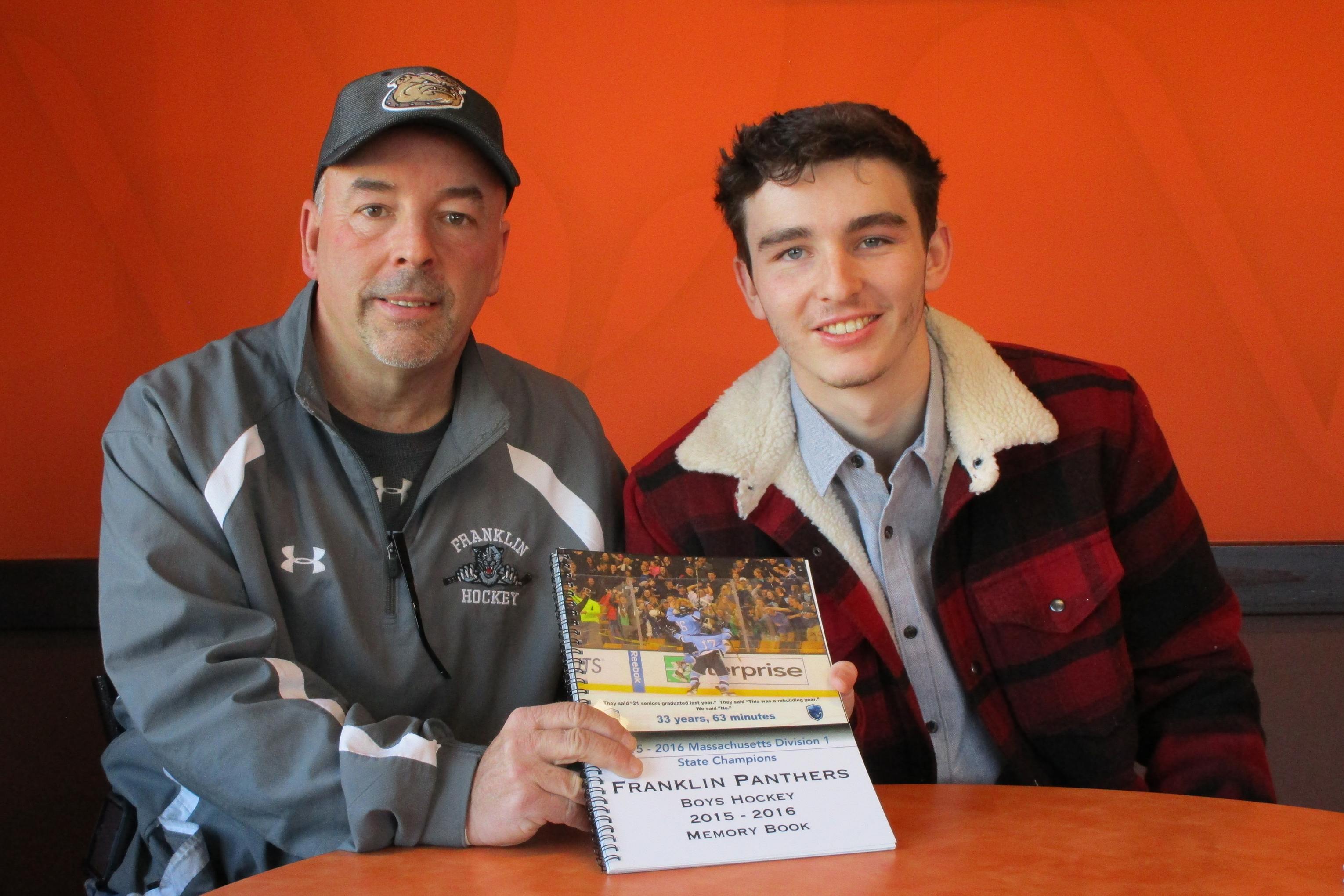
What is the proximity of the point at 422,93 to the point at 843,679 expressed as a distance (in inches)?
44.7

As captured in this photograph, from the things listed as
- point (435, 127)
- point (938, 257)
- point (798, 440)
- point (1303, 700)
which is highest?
point (435, 127)

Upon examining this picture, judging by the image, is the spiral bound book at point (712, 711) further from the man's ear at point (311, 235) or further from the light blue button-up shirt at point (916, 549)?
the man's ear at point (311, 235)

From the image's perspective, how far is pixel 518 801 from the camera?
126 cm

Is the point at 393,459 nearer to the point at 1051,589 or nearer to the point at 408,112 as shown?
the point at 408,112

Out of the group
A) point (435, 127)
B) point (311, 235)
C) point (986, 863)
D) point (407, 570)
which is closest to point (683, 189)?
point (435, 127)

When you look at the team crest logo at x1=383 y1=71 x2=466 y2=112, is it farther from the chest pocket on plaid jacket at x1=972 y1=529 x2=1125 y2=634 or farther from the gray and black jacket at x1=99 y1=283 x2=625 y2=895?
the chest pocket on plaid jacket at x1=972 y1=529 x2=1125 y2=634

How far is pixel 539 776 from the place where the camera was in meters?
1.26

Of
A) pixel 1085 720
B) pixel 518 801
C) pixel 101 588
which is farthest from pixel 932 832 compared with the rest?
pixel 101 588

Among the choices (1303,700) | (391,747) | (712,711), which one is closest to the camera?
(712,711)

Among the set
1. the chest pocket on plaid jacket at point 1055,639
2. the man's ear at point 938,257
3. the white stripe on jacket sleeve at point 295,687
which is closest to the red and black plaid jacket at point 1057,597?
the chest pocket on plaid jacket at point 1055,639

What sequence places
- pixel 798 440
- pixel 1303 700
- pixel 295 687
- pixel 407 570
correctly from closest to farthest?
1. pixel 295 687
2. pixel 407 570
3. pixel 798 440
4. pixel 1303 700

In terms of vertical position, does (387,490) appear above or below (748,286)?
below

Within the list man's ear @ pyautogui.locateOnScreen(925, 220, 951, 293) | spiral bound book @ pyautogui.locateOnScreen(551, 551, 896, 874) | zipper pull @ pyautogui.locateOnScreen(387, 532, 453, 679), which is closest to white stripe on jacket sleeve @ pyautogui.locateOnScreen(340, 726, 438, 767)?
spiral bound book @ pyautogui.locateOnScreen(551, 551, 896, 874)

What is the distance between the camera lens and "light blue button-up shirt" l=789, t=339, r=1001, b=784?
71.4 inches
